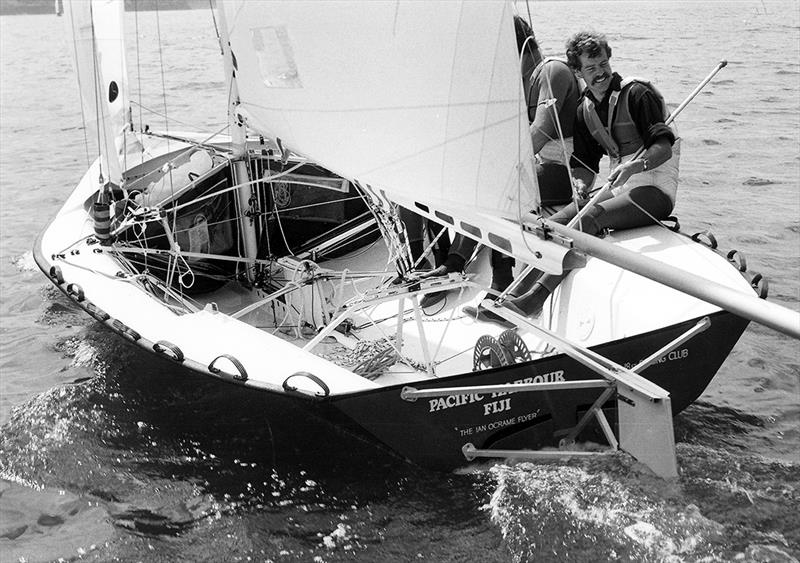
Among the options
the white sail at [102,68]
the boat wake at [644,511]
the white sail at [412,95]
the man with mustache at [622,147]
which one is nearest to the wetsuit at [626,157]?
the man with mustache at [622,147]

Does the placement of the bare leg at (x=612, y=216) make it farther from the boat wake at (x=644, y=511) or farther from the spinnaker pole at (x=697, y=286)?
the spinnaker pole at (x=697, y=286)

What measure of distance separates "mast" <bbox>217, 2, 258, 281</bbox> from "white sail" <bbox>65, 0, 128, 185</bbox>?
74 cm

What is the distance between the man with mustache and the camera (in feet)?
16.4

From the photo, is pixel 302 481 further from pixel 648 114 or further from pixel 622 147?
pixel 648 114

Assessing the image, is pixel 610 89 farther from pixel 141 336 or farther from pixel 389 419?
pixel 141 336

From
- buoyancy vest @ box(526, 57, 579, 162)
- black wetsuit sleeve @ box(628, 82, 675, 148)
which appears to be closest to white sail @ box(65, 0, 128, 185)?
buoyancy vest @ box(526, 57, 579, 162)

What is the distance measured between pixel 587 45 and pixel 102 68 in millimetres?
3025

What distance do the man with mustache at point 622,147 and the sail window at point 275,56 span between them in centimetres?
147

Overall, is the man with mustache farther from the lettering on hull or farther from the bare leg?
the lettering on hull

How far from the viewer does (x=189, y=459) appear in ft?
16.4

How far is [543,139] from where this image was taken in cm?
557

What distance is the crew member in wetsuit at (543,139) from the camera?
5.51 meters

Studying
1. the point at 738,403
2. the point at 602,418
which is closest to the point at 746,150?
the point at 738,403

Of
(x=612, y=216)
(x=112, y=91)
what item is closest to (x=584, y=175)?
(x=612, y=216)
